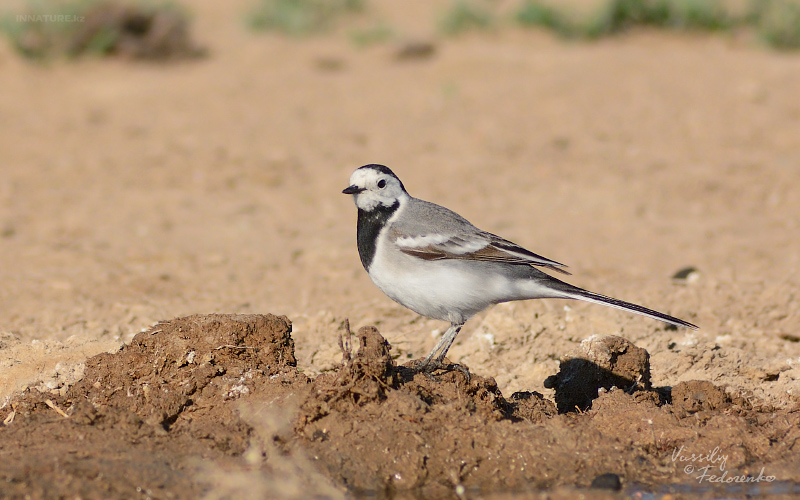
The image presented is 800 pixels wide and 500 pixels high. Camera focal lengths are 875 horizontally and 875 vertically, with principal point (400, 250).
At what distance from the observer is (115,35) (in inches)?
627

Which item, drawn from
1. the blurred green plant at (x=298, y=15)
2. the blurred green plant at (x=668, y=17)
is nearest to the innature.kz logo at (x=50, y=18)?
the blurred green plant at (x=298, y=15)

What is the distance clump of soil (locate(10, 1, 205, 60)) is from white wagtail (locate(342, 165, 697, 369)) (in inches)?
450

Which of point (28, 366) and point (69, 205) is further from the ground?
point (28, 366)

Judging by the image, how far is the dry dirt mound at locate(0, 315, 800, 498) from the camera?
166 inches

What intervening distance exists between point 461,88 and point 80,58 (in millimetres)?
6906

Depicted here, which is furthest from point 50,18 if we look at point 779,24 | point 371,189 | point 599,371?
point 599,371

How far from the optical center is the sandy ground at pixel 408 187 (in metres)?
6.70

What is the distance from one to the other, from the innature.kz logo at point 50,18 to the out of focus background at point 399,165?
0.04 meters

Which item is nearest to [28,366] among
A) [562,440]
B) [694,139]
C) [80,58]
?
[562,440]

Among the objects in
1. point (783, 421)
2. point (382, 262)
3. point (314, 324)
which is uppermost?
point (382, 262)

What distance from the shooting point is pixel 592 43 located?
1669cm

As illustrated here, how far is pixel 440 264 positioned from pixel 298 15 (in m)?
Answer: 13.7

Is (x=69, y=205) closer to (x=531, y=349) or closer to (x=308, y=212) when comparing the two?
(x=308, y=212)

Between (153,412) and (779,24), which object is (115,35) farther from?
(153,412)
